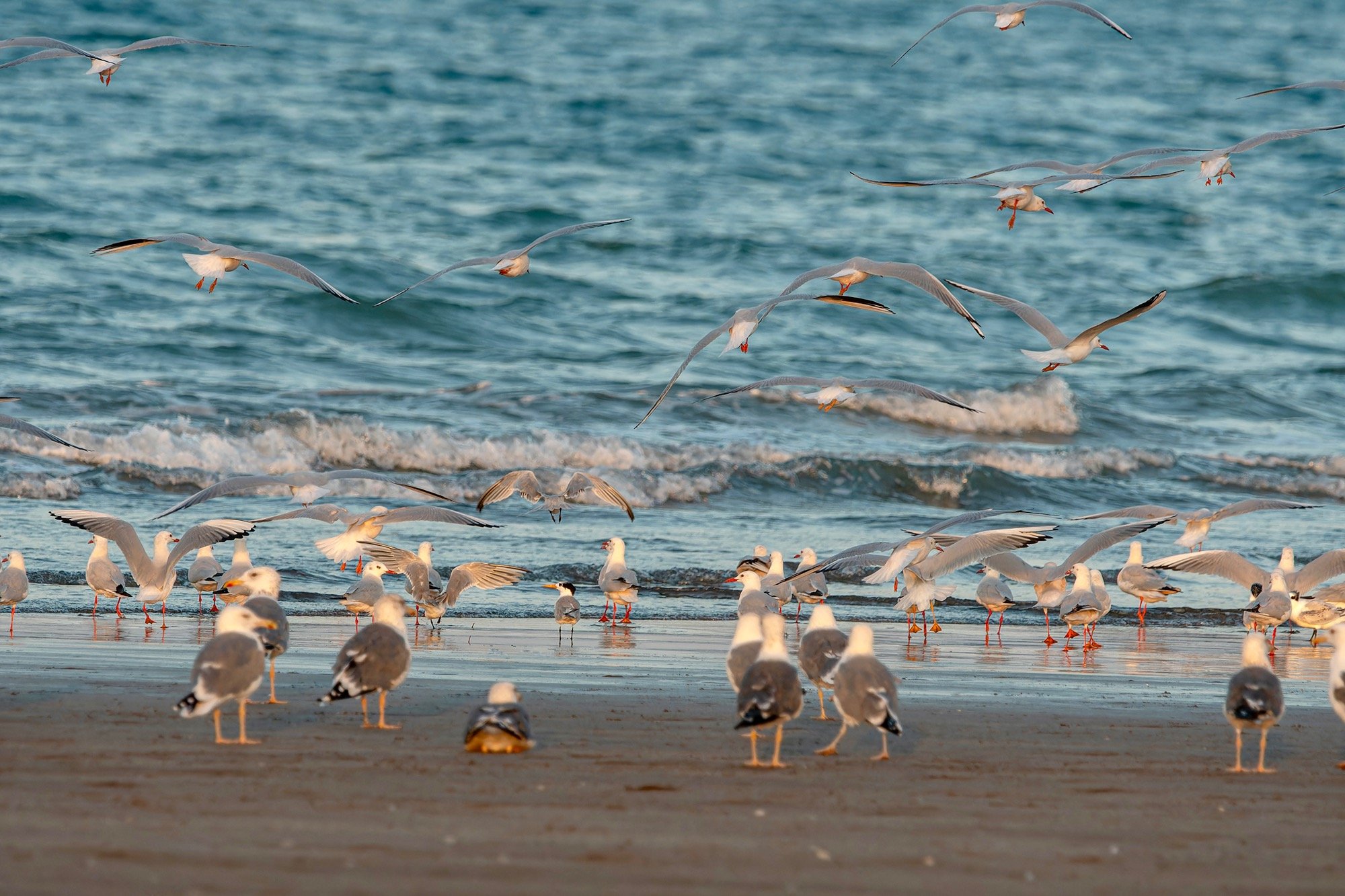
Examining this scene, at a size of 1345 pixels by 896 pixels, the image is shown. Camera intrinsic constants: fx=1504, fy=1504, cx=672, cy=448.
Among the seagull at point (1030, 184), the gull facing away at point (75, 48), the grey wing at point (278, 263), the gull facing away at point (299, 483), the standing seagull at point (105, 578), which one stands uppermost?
the gull facing away at point (75, 48)

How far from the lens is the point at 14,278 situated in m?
24.5

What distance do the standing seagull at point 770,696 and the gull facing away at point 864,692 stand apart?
0.20 metres

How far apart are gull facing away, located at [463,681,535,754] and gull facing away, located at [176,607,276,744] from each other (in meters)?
0.89

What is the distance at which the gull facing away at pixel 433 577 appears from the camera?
1021 centimetres

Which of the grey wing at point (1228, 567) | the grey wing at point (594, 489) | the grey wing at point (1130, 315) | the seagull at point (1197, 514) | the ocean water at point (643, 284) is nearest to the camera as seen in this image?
the grey wing at point (1130, 315)

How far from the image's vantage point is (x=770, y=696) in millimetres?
6020

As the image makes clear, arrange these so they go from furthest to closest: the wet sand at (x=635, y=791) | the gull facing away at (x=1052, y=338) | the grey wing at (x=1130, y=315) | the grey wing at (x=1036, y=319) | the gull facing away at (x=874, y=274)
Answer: the gull facing away at (x=874, y=274) < the grey wing at (x=1036, y=319) < the gull facing away at (x=1052, y=338) < the grey wing at (x=1130, y=315) < the wet sand at (x=635, y=791)

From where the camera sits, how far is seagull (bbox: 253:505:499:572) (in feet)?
35.8

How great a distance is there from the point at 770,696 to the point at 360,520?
613 centimetres

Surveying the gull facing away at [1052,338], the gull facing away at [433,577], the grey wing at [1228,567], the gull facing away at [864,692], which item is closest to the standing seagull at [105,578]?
the gull facing away at [433,577]

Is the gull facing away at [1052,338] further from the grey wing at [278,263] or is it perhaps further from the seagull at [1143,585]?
the grey wing at [278,263]

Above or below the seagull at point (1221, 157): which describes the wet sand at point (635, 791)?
below

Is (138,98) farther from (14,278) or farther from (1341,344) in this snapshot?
(1341,344)

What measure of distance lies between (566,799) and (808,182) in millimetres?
31353
